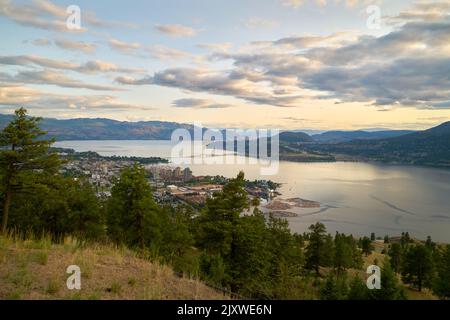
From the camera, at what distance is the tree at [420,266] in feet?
111

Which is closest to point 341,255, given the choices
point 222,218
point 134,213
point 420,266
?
point 420,266

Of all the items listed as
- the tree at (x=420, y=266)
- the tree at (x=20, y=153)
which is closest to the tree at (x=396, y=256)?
the tree at (x=420, y=266)

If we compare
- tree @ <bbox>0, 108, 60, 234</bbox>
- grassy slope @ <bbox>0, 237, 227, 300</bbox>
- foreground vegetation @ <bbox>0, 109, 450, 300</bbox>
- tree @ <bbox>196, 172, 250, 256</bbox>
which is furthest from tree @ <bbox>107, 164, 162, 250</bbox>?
grassy slope @ <bbox>0, 237, 227, 300</bbox>

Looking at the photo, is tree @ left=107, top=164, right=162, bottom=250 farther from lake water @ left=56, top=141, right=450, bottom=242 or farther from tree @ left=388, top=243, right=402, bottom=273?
lake water @ left=56, top=141, right=450, bottom=242

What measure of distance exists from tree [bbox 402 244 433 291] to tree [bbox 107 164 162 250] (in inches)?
1117

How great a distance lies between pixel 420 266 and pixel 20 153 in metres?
37.3

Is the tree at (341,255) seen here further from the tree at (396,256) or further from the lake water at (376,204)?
the lake water at (376,204)

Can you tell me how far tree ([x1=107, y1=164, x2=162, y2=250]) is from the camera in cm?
2034

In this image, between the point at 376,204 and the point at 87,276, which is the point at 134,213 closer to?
the point at 87,276

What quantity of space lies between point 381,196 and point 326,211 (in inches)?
1189

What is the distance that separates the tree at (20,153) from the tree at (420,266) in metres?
35.3
